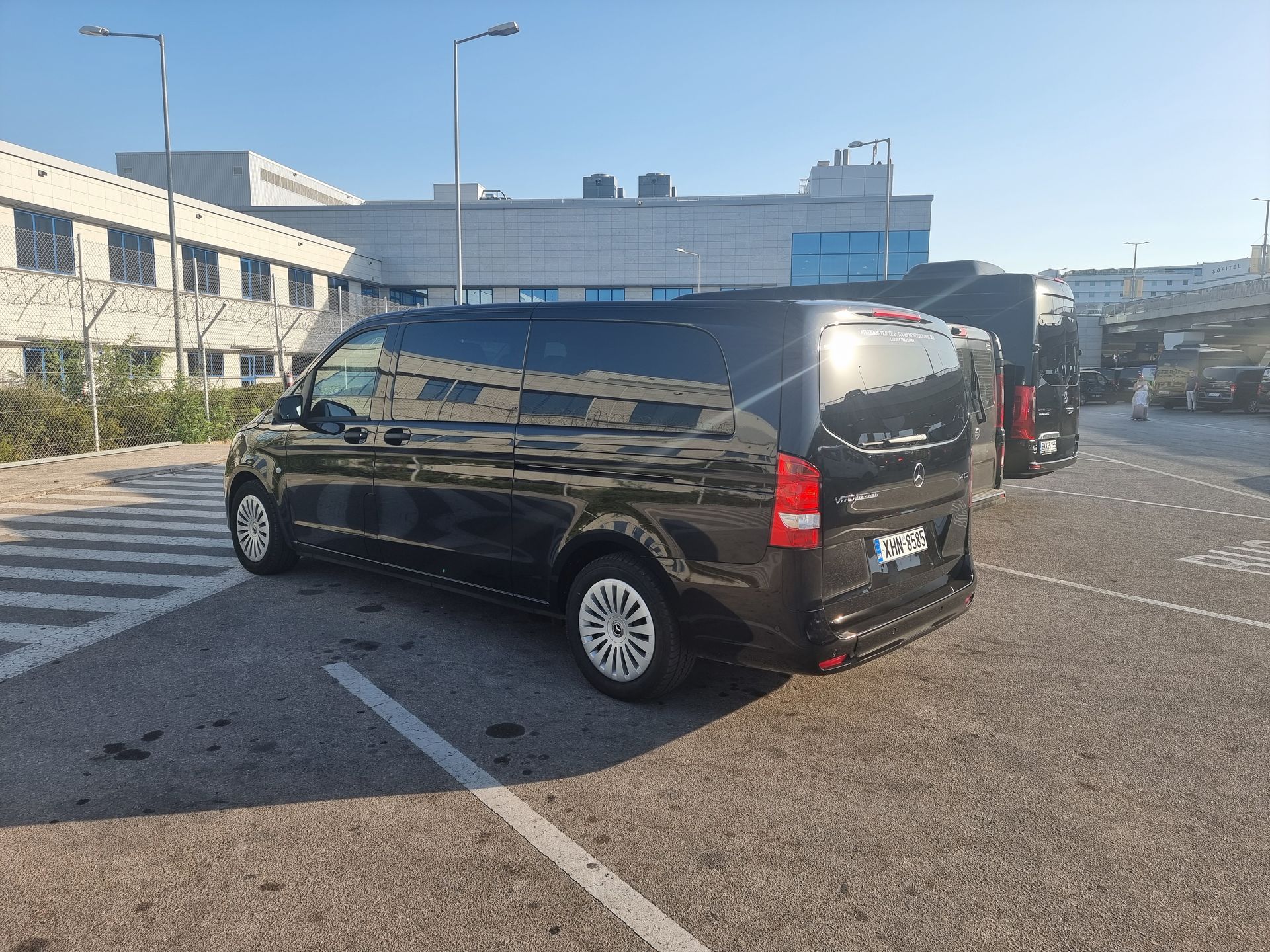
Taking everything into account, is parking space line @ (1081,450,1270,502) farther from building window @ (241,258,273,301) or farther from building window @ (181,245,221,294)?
building window @ (241,258,273,301)

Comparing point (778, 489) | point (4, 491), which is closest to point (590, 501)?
point (778, 489)

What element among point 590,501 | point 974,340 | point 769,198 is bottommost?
point 590,501

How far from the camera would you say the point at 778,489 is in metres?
3.87

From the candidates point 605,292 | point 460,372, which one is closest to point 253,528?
point 460,372

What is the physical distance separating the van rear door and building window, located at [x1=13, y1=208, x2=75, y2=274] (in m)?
26.2

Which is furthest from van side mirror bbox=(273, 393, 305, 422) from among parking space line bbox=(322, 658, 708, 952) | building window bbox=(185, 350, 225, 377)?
building window bbox=(185, 350, 225, 377)

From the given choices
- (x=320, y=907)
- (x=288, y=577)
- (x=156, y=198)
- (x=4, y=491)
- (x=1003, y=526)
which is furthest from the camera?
(x=156, y=198)

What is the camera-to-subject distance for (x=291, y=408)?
6.36 metres

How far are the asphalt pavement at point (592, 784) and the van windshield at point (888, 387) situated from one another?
143 centimetres

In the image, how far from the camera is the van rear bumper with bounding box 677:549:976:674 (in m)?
3.90

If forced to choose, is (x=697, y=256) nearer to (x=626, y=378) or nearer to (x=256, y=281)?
(x=256, y=281)

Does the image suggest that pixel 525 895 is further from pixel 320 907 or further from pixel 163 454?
pixel 163 454

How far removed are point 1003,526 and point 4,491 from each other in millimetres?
12209

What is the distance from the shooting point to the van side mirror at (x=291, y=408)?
634 cm
